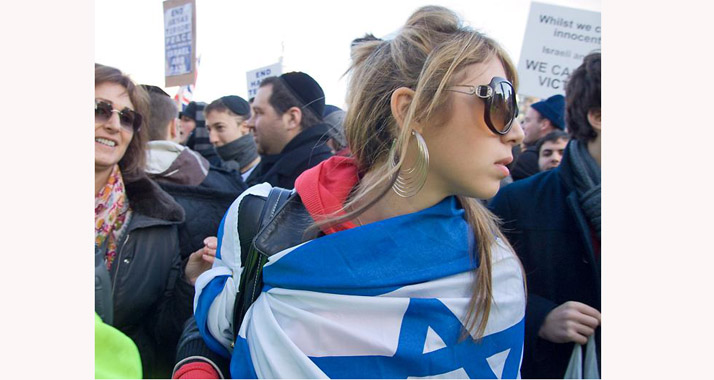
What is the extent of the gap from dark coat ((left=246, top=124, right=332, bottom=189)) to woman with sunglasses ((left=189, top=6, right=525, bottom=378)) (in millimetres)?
1831

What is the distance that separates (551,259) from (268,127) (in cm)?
235

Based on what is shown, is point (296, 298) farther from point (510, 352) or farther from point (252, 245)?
point (510, 352)

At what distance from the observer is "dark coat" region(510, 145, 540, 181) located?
4000 millimetres

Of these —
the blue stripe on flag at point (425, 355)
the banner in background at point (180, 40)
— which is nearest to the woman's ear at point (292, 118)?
the banner in background at point (180, 40)

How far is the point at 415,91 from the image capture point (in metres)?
1.48

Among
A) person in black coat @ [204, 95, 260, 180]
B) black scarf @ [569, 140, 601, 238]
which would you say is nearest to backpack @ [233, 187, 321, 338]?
black scarf @ [569, 140, 601, 238]

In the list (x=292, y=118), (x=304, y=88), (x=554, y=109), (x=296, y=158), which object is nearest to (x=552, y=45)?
(x=554, y=109)

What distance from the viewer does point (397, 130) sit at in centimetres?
154

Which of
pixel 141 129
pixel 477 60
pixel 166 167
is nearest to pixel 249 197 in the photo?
pixel 477 60

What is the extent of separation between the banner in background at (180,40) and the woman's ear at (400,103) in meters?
2.71

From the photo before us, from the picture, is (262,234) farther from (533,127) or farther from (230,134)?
(230,134)

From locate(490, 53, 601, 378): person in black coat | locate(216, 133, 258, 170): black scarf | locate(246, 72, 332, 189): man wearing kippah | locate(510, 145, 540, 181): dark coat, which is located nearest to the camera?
locate(490, 53, 601, 378): person in black coat

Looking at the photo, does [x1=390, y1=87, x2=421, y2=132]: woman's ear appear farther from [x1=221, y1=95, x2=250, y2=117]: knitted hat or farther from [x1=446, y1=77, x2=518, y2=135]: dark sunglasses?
[x1=221, y1=95, x2=250, y2=117]: knitted hat

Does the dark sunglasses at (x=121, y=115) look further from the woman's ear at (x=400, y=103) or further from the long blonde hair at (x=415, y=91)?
the woman's ear at (x=400, y=103)
